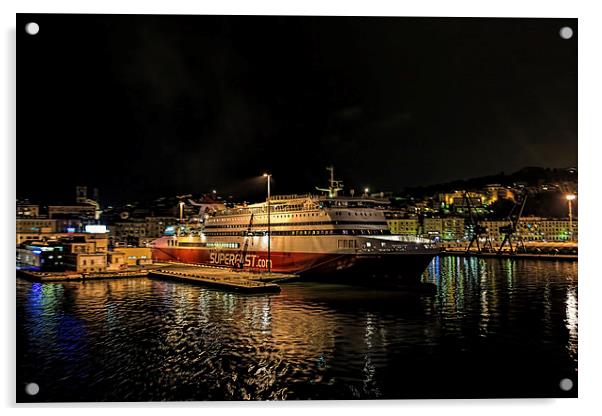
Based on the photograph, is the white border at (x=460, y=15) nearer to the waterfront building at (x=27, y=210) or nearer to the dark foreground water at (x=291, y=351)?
the dark foreground water at (x=291, y=351)

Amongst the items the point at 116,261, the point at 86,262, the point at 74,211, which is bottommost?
the point at 116,261

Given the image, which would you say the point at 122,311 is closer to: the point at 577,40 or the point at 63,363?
the point at 63,363

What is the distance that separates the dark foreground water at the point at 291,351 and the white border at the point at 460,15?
6.2 inches

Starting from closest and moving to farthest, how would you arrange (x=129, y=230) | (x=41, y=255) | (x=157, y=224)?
(x=41, y=255), (x=129, y=230), (x=157, y=224)

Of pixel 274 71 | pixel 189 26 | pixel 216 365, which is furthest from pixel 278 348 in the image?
pixel 189 26

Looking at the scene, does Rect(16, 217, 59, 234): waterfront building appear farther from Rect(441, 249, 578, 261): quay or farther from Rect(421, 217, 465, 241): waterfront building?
Rect(441, 249, 578, 261): quay

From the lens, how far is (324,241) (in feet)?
53.9

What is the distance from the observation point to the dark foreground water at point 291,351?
244 inches

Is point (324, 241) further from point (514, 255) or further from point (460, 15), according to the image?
point (514, 255)

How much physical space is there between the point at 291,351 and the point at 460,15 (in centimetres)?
534

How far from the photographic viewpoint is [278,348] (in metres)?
7.20

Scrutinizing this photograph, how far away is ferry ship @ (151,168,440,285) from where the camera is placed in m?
15.2

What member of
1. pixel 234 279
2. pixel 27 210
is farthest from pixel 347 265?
pixel 27 210

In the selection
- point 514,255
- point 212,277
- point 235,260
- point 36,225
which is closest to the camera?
point 36,225
